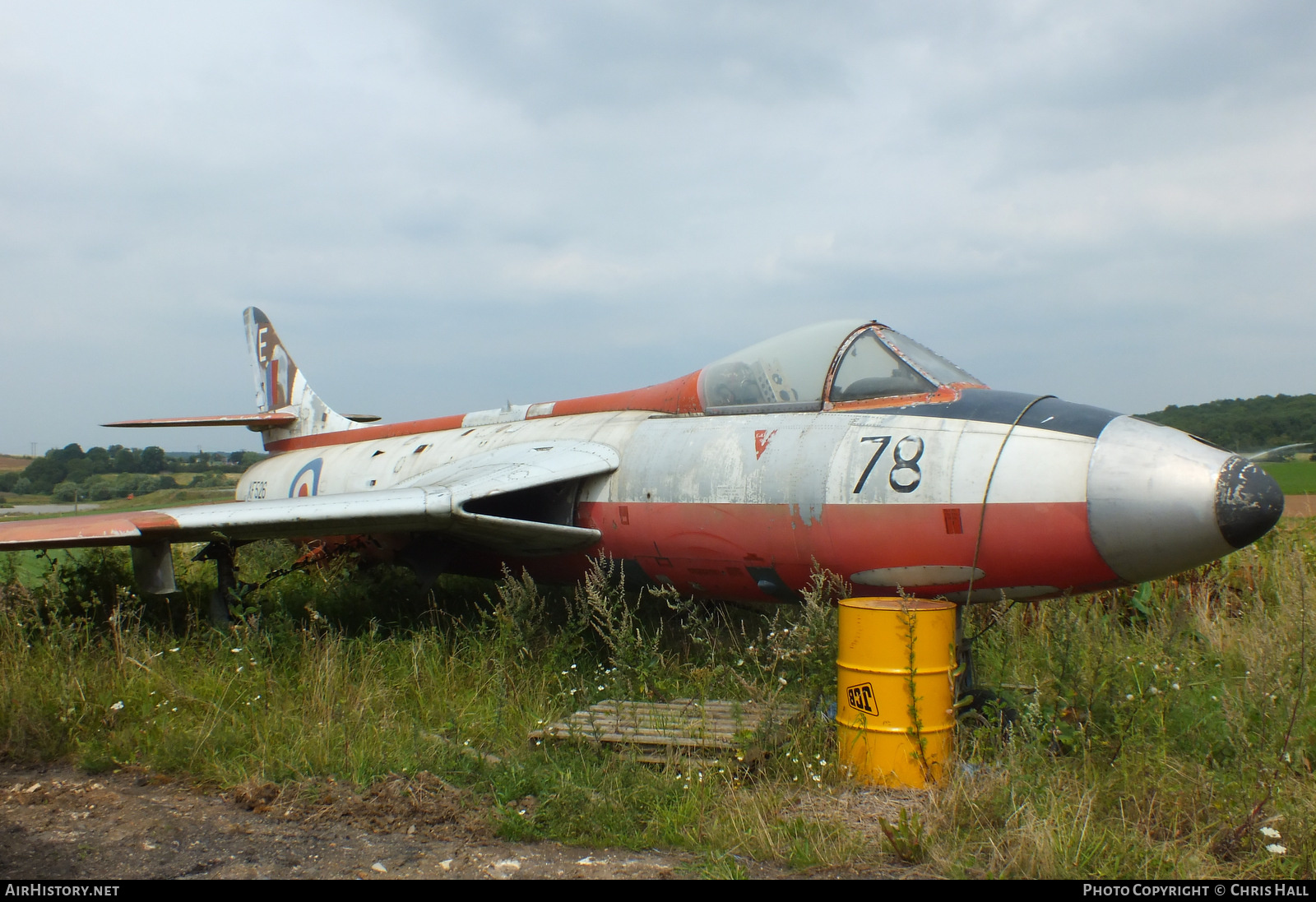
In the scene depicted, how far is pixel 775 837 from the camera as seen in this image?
3627 mm

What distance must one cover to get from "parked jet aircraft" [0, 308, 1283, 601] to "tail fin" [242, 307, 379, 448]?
548 cm

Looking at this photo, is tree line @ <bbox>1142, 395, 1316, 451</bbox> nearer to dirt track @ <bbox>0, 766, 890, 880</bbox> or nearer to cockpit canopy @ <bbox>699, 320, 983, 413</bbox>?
cockpit canopy @ <bbox>699, 320, 983, 413</bbox>

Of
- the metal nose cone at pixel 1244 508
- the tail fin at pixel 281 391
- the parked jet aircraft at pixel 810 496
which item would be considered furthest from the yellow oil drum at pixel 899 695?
the tail fin at pixel 281 391

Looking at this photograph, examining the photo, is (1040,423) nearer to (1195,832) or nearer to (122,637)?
(1195,832)

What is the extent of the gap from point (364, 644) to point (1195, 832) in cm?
557

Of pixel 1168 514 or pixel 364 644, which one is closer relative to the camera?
pixel 1168 514

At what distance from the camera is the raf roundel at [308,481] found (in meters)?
10.7

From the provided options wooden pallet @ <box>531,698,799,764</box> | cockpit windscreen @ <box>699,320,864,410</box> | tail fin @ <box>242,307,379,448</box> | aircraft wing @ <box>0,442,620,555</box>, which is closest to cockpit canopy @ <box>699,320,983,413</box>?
cockpit windscreen @ <box>699,320,864,410</box>

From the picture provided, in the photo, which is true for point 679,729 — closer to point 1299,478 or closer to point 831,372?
point 831,372

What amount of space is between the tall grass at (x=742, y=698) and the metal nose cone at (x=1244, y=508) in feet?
1.25

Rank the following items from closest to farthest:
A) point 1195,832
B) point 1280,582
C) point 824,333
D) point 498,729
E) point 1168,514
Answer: point 1195,832 < point 1168,514 < point 498,729 < point 824,333 < point 1280,582

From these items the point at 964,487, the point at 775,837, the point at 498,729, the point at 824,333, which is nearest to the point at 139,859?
the point at 498,729

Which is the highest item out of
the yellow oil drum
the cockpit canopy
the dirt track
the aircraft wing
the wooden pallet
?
the cockpit canopy

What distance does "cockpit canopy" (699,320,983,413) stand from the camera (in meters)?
5.45
